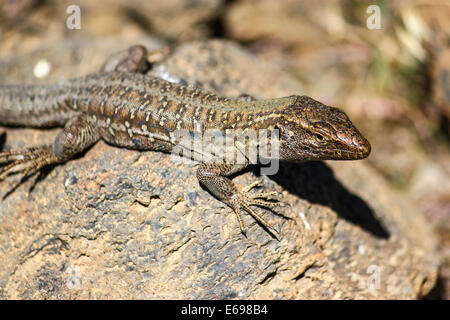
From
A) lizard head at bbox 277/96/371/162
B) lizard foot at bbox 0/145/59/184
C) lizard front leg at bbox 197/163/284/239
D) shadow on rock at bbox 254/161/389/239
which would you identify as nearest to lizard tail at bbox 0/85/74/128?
lizard foot at bbox 0/145/59/184

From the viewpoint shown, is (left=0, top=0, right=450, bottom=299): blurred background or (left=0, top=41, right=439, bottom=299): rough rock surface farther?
(left=0, top=0, right=450, bottom=299): blurred background

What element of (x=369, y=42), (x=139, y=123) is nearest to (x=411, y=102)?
(x=369, y=42)

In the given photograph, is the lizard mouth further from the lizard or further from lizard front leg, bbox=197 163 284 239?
lizard front leg, bbox=197 163 284 239

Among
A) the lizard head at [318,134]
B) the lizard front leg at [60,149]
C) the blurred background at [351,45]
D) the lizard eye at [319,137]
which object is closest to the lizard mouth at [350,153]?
the lizard head at [318,134]

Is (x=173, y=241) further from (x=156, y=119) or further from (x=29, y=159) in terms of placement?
(x=29, y=159)

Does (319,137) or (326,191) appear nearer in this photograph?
(319,137)

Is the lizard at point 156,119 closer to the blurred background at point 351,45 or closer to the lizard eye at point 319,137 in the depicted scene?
the lizard eye at point 319,137

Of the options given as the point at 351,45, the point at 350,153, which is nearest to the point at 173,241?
the point at 350,153
